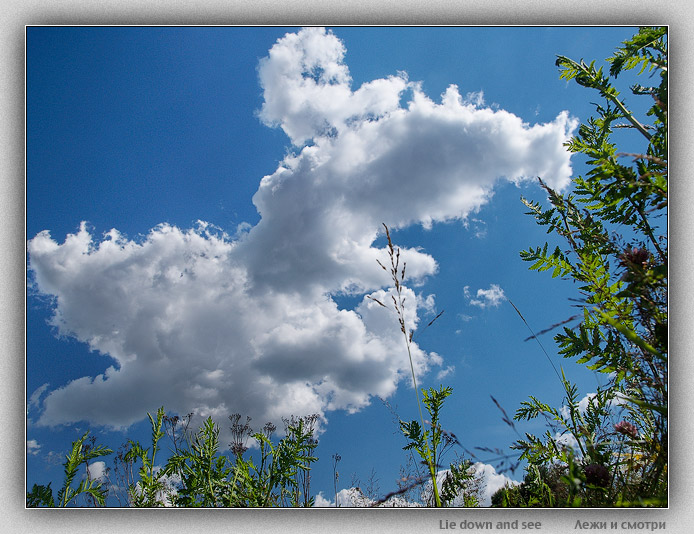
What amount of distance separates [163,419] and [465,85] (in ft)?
8.14

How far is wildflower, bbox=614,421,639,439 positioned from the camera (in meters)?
1.48

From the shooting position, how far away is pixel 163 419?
1.98 metres

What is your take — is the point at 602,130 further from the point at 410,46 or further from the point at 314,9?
the point at 314,9

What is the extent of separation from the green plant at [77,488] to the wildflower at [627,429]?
216cm

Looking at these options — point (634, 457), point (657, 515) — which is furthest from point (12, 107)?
point (657, 515)

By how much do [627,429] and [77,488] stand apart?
90.8 inches

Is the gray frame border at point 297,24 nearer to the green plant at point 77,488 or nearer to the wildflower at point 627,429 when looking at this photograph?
the green plant at point 77,488

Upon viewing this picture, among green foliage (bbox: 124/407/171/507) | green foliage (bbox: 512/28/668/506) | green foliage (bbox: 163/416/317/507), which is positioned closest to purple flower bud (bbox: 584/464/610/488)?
green foliage (bbox: 512/28/668/506)

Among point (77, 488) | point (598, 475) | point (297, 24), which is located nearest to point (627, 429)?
point (598, 475)

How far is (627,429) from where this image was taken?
1.51 metres

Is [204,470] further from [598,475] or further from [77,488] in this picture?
[598,475]

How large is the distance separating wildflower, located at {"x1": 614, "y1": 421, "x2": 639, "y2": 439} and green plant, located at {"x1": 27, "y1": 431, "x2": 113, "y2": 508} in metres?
2.16

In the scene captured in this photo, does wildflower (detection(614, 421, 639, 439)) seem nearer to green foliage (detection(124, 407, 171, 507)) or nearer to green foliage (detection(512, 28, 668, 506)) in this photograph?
green foliage (detection(512, 28, 668, 506))

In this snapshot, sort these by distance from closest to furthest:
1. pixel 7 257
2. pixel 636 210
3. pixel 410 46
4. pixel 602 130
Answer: pixel 636 210 < pixel 602 130 < pixel 7 257 < pixel 410 46
